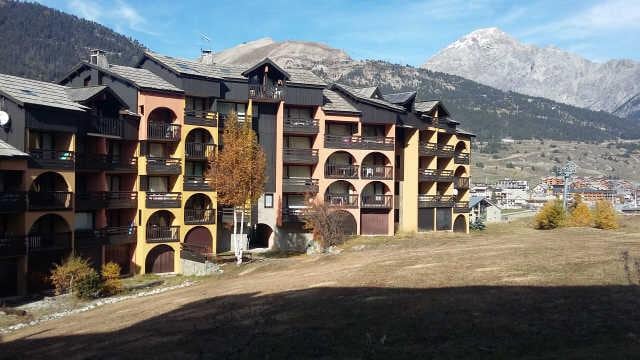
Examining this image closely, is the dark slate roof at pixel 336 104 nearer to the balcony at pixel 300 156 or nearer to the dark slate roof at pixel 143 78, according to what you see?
the balcony at pixel 300 156

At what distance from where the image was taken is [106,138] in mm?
51250

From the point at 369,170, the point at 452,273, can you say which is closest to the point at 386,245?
the point at 369,170

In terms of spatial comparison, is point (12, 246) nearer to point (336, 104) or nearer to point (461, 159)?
point (336, 104)

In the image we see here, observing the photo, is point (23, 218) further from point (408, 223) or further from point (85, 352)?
point (408, 223)

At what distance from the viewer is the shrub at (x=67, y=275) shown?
43406 mm

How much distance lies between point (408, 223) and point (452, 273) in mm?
39425

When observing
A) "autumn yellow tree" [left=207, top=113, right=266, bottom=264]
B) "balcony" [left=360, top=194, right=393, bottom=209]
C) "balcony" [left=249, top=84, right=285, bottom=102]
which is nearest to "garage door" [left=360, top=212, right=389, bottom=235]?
"balcony" [left=360, top=194, right=393, bottom=209]

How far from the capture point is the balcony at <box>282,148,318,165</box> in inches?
2466

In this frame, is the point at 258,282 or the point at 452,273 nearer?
the point at 452,273

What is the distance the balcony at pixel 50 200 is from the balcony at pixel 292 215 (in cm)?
2207

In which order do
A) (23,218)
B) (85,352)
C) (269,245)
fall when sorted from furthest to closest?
(269,245) → (23,218) → (85,352)

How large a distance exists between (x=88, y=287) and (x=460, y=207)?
161 feet

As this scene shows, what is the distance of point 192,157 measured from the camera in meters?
57.4

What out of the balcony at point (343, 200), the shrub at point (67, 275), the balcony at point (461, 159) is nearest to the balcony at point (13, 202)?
the shrub at point (67, 275)
